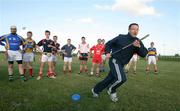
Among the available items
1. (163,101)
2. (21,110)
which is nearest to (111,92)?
(163,101)

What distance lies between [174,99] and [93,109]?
305 cm

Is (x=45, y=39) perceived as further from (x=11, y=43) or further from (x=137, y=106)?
(x=137, y=106)

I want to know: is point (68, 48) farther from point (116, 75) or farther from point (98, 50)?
point (116, 75)

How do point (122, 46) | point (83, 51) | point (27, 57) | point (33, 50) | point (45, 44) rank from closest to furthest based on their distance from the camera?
point (122, 46) < point (45, 44) < point (27, 57) < point (33, 50) < point (83, 51)

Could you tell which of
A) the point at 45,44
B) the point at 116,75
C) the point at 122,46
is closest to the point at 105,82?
the point at 116,75

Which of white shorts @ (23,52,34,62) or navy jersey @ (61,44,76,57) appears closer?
white shorts @ (23,52,34,62)

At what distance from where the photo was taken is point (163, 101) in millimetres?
6516

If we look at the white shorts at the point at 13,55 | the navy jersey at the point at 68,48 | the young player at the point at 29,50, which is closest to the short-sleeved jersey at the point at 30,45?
the young player at the point at 29,50

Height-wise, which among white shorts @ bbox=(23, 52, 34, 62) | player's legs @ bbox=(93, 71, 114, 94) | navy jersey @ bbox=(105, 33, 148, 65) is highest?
navy jersey @ bbox=(105, 33, 148, 65)

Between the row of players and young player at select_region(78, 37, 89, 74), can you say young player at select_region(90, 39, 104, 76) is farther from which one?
young player at select_region(78, 37, 89, 74)

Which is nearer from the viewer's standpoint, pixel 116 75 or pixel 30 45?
pixel 116 75

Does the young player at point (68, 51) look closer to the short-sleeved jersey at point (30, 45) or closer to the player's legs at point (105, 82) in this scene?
the short-sleeved jersey at point (30, 45)

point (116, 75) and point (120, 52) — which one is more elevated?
point (120, 52)

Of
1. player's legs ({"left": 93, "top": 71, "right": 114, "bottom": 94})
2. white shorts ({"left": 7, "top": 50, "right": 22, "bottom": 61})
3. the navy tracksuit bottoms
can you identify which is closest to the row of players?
white shorts ({"left": 7, "top": 50, "right": 22, "bottom": 61})
